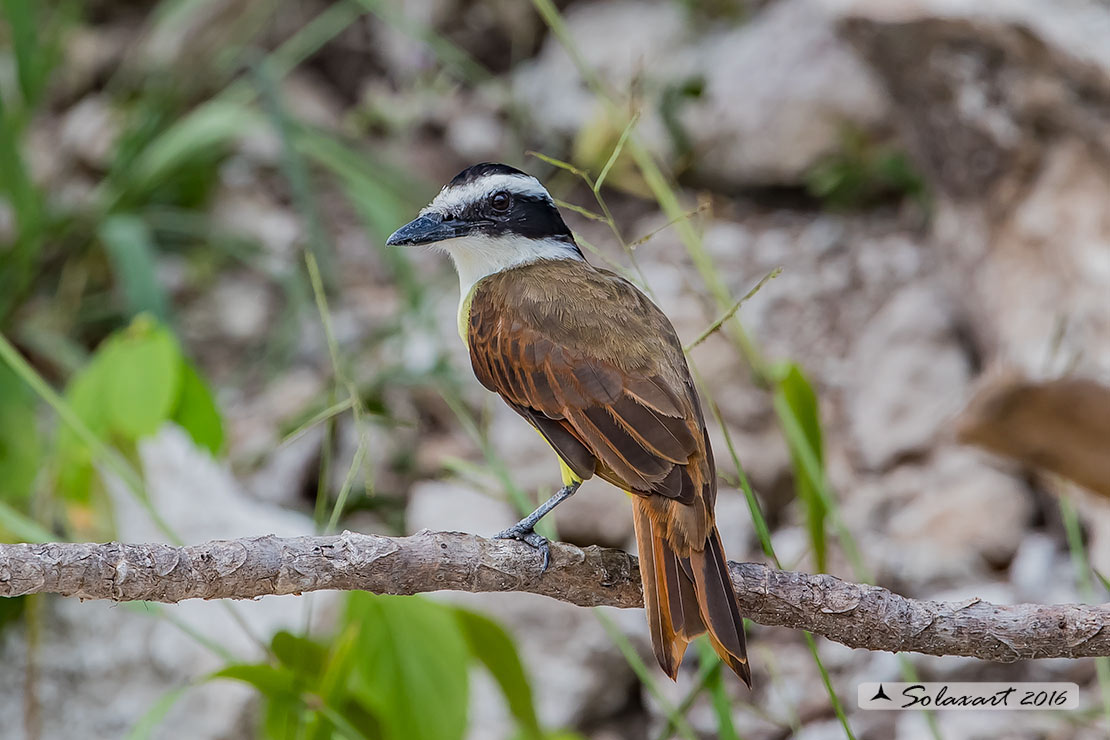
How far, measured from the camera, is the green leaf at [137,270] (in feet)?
14.5

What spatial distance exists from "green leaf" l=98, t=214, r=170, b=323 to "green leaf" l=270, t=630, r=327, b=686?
8.29 feet

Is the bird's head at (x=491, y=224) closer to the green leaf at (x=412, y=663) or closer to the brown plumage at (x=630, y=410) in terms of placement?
the brown plumage at (x=630, y=410)

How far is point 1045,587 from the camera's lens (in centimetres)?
362

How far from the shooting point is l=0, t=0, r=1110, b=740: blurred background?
7.63 feet

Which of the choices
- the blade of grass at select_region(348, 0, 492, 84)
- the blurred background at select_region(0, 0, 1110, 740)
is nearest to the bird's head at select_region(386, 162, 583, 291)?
the blurred background at select_region(0, 0, 1110, 740)

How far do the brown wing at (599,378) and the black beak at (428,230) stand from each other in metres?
0.14

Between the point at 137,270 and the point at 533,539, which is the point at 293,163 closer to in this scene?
the point at 137,270

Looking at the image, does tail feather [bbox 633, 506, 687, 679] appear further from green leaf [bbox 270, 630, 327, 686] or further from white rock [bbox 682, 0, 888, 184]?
white rock [bbox 682, 0, 888, 184]

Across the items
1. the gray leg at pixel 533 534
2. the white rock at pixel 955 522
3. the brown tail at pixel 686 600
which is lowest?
the white rock at pixel 955 522

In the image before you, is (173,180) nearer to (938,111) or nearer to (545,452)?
(545,452)

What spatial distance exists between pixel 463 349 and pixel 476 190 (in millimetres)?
2609

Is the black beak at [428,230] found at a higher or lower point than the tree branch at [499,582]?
higher

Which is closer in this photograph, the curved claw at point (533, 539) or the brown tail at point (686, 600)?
the brown tail at point (686, 600)

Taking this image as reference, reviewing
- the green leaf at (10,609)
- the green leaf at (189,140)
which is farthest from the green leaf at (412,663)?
the green leaf at (189,140)
